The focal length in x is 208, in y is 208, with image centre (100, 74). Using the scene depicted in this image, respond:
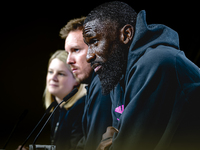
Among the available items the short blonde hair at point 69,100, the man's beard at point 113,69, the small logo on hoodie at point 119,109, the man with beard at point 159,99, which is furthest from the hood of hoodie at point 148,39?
the short blonde hair at point 69,100

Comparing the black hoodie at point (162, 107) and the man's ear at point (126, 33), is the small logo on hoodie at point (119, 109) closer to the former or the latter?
the black hoodie at point (162, 107)

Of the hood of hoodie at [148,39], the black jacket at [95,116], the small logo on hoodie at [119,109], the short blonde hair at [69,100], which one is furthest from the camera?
the short blonde hair at [69,100]

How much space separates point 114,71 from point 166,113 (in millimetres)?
638

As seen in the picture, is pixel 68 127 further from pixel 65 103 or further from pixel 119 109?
pixel 119 109

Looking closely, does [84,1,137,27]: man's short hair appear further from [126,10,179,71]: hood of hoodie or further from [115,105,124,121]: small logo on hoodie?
[115,105,124,121]: small logo on hoodie

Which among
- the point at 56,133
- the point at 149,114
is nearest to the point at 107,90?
the point at 149,114

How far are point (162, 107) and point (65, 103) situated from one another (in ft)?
3.75

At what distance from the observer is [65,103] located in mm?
2129

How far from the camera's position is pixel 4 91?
240 cm

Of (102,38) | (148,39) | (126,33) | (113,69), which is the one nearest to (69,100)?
(113,69)

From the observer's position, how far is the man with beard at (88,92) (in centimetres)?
174

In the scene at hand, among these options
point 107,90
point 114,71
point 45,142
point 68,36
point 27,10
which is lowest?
point 45,142

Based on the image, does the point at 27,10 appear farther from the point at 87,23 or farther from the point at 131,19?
the point at 131,19

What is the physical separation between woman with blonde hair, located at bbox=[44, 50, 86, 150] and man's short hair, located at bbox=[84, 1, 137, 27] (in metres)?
0.61
